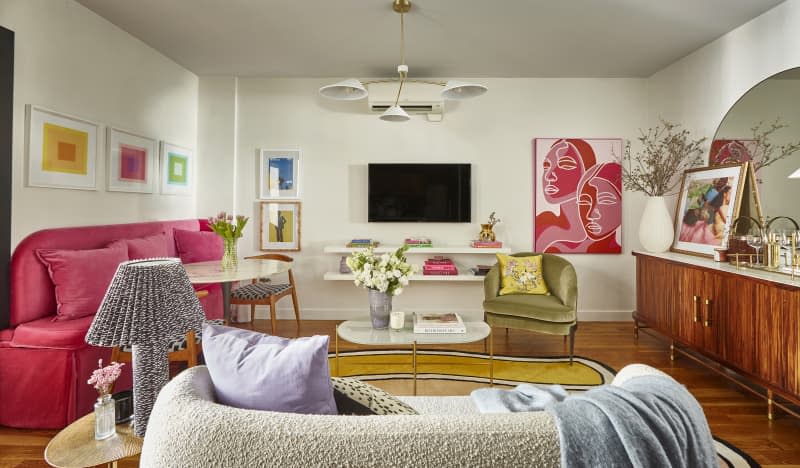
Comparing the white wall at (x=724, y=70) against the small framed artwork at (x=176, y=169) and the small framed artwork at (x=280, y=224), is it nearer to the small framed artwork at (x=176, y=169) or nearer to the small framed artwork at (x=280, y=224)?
the small framed artwork at (x=280, y=224)

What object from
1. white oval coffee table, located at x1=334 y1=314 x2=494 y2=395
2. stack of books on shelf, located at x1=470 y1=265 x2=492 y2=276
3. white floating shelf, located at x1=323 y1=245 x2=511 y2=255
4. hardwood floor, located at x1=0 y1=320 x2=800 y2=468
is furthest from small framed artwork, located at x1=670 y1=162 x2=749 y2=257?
white oval coffee table, located at x1=334 y1=314 x2=494 y2=395

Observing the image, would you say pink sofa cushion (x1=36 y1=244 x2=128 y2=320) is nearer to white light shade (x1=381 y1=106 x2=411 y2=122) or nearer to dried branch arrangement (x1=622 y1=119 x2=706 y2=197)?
white light shade (x1=381 y1=106 x2=411 y2=122)

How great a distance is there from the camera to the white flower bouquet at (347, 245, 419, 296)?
8.79 feet

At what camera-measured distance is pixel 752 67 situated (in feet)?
10.7

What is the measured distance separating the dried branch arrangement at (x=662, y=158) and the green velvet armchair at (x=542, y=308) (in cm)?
126

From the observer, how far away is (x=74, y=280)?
254 centimetres

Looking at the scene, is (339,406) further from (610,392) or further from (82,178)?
(82,178)

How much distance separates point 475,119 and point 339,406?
396 centimetres

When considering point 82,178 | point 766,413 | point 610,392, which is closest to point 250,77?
point 82,178

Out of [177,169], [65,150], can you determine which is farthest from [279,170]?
[65,150]

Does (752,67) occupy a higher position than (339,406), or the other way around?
(752,67)

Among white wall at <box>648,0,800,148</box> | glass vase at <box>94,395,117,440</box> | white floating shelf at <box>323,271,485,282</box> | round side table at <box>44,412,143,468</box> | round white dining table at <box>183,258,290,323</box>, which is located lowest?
round side table at <box>44,412,143,468</box>

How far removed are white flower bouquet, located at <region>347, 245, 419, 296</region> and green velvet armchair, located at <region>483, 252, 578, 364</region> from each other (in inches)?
44.9

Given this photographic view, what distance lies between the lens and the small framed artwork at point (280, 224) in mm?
4668
